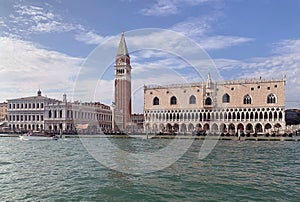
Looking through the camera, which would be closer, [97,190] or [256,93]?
[97,190]

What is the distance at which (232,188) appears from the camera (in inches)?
402

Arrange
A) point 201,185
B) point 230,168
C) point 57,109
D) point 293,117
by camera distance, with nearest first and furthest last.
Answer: point 201,185
point 230,168
point 57,109
point 293,117

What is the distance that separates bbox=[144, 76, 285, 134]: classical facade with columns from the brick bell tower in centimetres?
641

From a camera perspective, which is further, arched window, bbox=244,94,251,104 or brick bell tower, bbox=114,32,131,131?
brick bell tower, bbox=114,32,131,131

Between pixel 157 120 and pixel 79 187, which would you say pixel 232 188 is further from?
pixel 157 120

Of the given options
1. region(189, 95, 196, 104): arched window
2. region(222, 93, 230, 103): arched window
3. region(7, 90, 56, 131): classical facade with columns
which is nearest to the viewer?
region(222, 93, 230, 103): arched window

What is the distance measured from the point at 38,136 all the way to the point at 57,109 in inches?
821

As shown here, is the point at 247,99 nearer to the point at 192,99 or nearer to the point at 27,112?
the point at 192,99

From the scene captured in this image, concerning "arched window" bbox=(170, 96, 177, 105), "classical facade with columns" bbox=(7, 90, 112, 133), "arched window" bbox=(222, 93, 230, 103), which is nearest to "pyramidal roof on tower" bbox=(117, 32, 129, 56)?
"classical facade with columns" bbox=(7, 90, 112, 133)

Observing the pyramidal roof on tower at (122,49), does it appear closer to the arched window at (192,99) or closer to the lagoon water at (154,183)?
the arched window at (192,99)

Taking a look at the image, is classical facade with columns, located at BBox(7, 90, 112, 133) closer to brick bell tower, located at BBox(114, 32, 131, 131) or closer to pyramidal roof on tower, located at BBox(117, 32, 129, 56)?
brick bell tower, located at BBox(114, 32, 131, 131)

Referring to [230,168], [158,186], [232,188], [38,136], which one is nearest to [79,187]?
[158,186]

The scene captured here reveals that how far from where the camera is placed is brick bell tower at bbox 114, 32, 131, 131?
211ft

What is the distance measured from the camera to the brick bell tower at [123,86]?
211 feet
